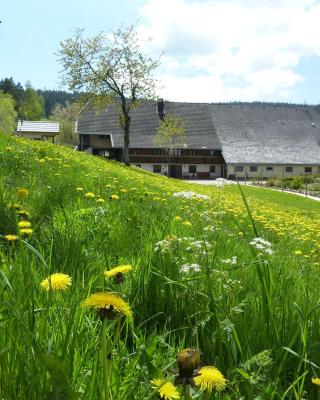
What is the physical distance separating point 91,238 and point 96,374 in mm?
2374

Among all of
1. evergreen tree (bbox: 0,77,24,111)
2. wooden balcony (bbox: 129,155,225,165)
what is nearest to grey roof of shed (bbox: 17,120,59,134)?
wooden balcony (bbox: 129,155,225,165)

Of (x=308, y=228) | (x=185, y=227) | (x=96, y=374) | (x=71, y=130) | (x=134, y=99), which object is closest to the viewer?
(x=96, y=374)

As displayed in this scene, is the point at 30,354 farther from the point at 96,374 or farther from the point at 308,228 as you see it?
the point at 308,228

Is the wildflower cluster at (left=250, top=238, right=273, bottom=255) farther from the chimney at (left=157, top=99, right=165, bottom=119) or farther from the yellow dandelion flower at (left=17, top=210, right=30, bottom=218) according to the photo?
the chimney at (left=157, top=99, right=165, bottom=119)

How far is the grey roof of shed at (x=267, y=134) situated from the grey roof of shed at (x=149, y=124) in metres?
1.80

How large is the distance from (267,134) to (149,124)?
61.6 ft

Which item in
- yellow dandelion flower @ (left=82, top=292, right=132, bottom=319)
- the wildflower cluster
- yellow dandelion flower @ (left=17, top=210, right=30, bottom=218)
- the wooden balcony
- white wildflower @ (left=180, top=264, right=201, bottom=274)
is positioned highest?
yellow dandelion flower @ (left=82, top=292, right=132, bottom=319)

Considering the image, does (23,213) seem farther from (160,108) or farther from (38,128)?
(38,128)

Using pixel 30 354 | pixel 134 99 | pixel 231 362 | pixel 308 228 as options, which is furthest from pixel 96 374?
pixel 134 99

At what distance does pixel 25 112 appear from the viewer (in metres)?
125

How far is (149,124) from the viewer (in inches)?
2931

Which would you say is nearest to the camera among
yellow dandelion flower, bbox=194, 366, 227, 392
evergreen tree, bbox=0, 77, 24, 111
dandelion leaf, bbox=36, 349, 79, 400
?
dandelion leaf, bbox=36, 349, 79, 400

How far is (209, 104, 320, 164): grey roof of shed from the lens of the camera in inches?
2943

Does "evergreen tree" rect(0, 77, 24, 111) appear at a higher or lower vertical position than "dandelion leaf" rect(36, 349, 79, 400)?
higher
